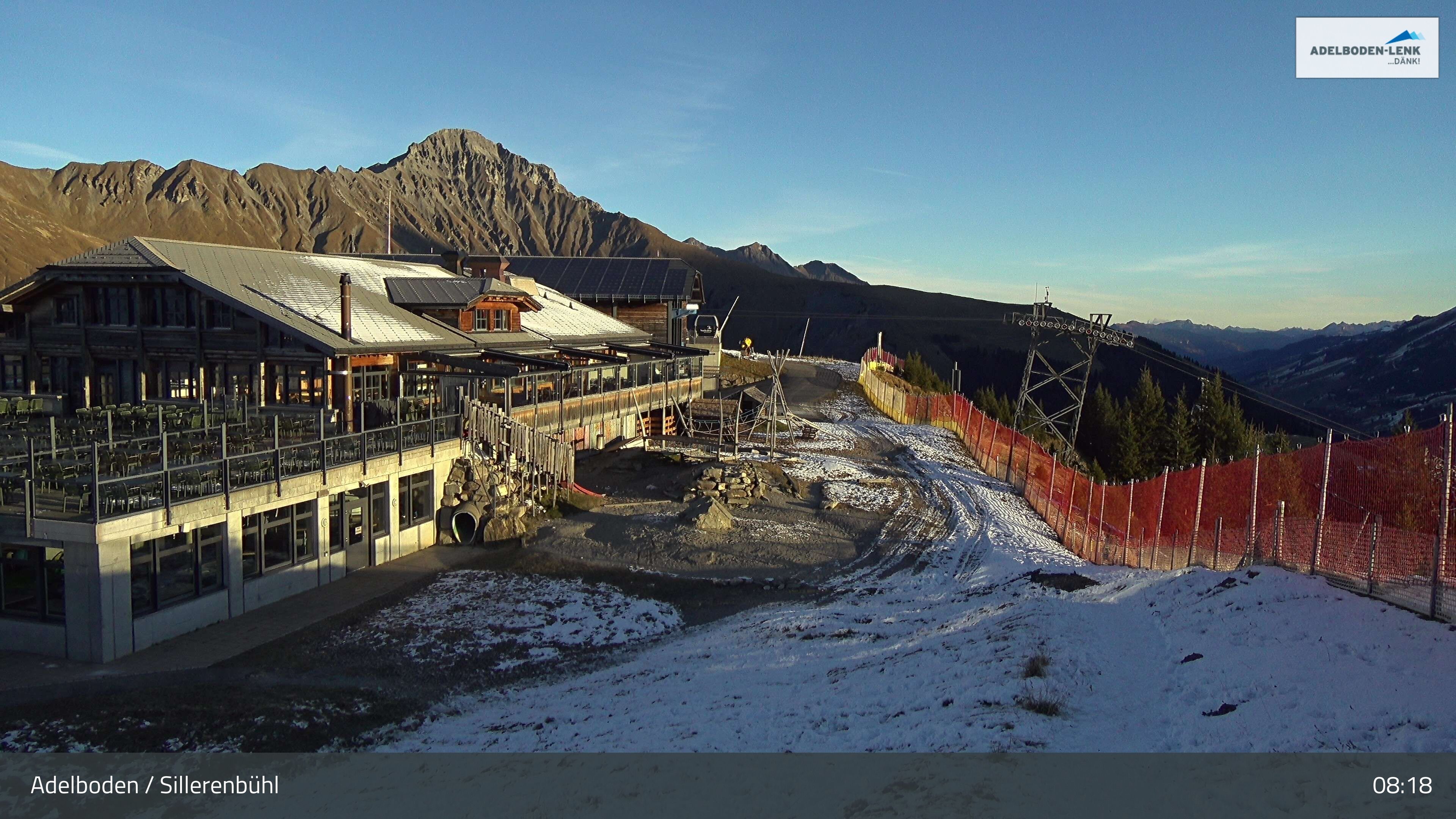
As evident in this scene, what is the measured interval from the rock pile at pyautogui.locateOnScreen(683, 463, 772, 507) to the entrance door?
30.9 feet

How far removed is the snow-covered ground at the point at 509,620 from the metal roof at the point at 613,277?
136 ft

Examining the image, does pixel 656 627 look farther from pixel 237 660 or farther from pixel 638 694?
pixel 237 660

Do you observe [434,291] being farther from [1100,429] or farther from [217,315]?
[1100,429]

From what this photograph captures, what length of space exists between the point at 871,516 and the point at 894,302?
507 ft

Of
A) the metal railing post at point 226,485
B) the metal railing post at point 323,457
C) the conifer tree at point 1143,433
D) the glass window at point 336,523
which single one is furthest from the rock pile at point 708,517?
→ the conifer tree at point 1143,433

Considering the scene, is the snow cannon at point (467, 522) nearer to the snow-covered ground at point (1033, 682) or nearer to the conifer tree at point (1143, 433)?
the snow-covered ground at point (1033, 682)

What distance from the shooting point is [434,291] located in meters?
36.2

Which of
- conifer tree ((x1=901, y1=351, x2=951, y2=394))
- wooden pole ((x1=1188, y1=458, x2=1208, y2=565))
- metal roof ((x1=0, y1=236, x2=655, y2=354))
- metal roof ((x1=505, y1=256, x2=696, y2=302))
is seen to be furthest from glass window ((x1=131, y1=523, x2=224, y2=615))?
conifer tree ((x1=901, y1=351, x2=951, y2=394))

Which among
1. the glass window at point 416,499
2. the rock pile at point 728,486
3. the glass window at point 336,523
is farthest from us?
the rock pile at point 728,486

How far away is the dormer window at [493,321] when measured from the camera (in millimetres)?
37875

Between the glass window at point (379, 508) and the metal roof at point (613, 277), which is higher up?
the metal roof at point (613, 277)

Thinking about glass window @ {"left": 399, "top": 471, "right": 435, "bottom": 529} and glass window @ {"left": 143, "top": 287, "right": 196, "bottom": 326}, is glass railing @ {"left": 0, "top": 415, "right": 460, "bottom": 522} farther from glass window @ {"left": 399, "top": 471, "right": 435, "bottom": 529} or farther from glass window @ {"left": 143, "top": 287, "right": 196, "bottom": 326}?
glass window @ {"left": 143, "top": 287, "right": 196, "bottom": 326}

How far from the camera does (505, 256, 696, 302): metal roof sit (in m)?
62.2

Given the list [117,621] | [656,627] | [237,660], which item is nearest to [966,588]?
[656,627]
